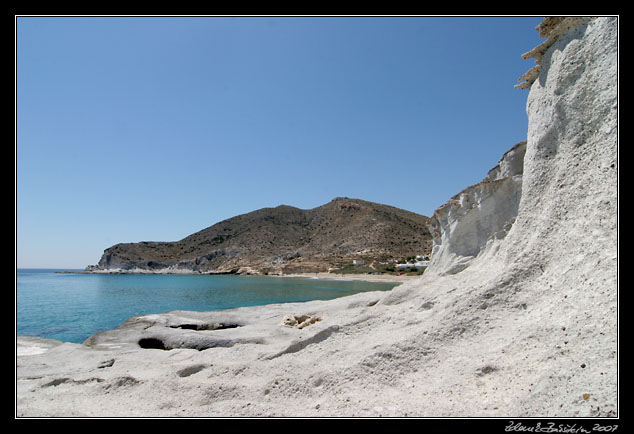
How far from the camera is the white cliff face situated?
57.5 feet

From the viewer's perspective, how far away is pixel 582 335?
4.74 meters

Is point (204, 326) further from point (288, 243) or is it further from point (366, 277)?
point (288, 243)

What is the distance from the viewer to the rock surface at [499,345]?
4652 millimetres

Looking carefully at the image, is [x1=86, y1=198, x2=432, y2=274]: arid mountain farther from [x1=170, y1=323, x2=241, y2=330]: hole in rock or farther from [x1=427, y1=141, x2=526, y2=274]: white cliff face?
[x1=170, y1=323, x2=241, y2=330]: hole in rock

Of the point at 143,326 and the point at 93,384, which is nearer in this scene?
the point at 93,384

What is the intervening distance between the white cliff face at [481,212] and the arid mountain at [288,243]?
6160 centimetres

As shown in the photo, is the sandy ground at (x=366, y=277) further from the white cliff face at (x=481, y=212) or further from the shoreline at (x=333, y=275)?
the white cliff face at (x=481, y=212)

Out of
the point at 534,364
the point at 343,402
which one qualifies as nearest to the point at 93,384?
the point at 343,402

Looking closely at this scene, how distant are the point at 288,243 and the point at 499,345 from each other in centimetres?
11201

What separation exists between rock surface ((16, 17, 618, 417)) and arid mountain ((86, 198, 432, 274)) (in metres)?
73.3

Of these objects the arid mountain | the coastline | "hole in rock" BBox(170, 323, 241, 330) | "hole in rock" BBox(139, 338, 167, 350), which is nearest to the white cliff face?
"hole in rock" BBox(170, 323, 241, 330)

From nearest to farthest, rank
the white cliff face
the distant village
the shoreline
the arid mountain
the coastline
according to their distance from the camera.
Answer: the white cliff face → the coastline → the shoreline → the distant village → the arid mountain

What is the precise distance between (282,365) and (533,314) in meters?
5.44

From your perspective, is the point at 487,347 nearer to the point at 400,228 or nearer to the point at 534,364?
the point at 534,364
